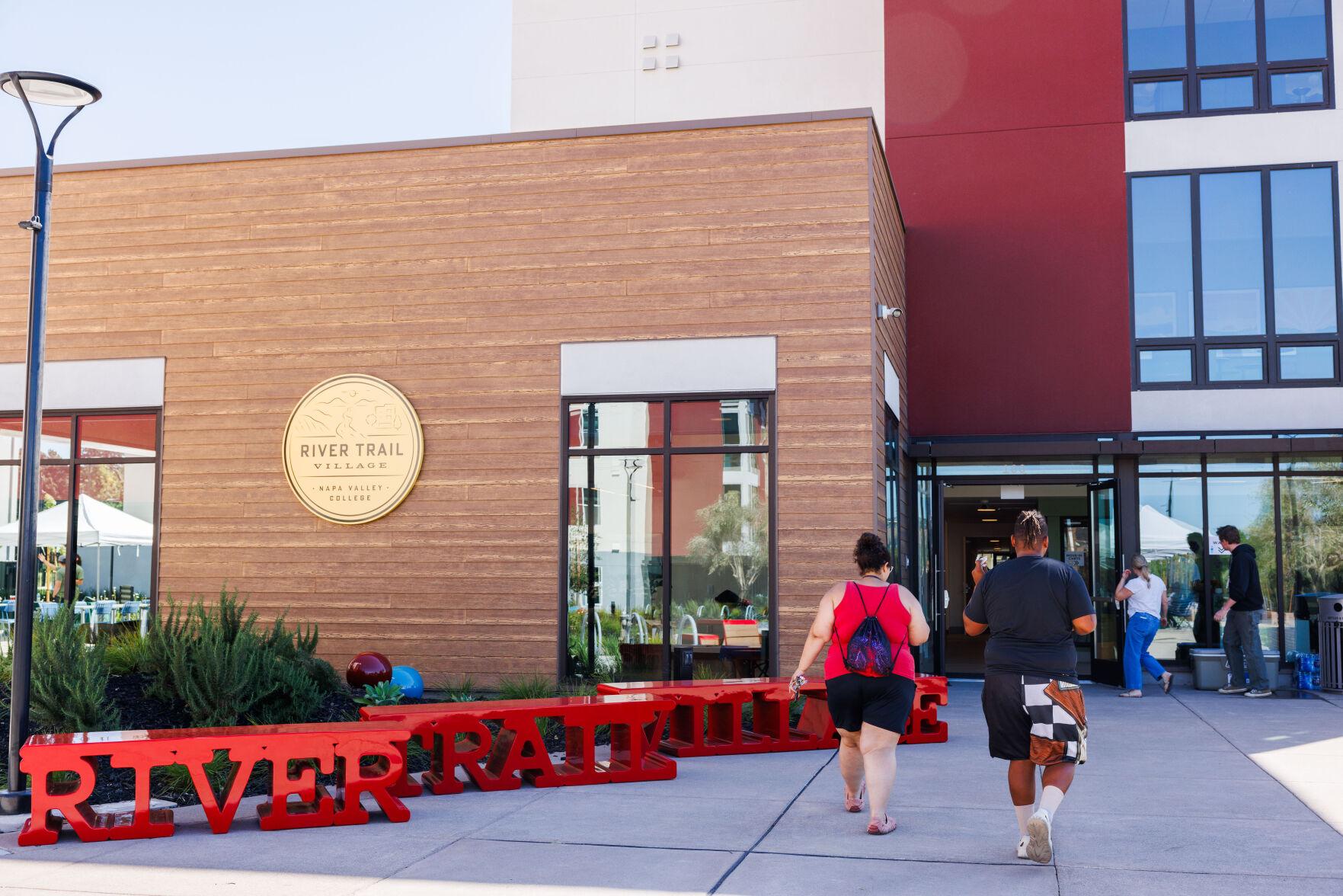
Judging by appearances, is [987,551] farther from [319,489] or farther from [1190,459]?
[319,489]

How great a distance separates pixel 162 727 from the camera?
28.6 ft

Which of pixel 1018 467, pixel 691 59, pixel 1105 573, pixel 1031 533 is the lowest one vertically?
pixel 1105 573

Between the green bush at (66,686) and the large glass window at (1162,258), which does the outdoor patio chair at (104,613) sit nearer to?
the green bush at (66,686)

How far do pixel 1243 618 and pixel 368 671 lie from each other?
8.78 m

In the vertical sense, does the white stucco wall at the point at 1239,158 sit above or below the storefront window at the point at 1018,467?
above

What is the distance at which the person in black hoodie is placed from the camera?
12781 mm

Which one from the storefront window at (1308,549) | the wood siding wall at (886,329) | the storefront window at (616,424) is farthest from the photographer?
the storefront window at (1308,549)

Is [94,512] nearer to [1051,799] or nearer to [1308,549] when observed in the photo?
[1051,799]

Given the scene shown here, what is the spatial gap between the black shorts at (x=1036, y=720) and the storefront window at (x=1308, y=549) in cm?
957

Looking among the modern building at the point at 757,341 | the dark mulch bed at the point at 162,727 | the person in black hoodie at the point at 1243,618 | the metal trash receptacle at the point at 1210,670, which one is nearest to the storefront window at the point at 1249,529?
the modern building at the point at 757,341

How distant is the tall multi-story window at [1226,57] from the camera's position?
575 inches

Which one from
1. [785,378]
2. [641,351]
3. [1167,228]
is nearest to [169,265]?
[641,351]

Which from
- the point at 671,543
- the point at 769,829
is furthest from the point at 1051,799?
the point at 671,543

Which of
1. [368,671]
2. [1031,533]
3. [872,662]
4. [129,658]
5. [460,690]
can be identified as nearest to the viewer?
[1031,533]
